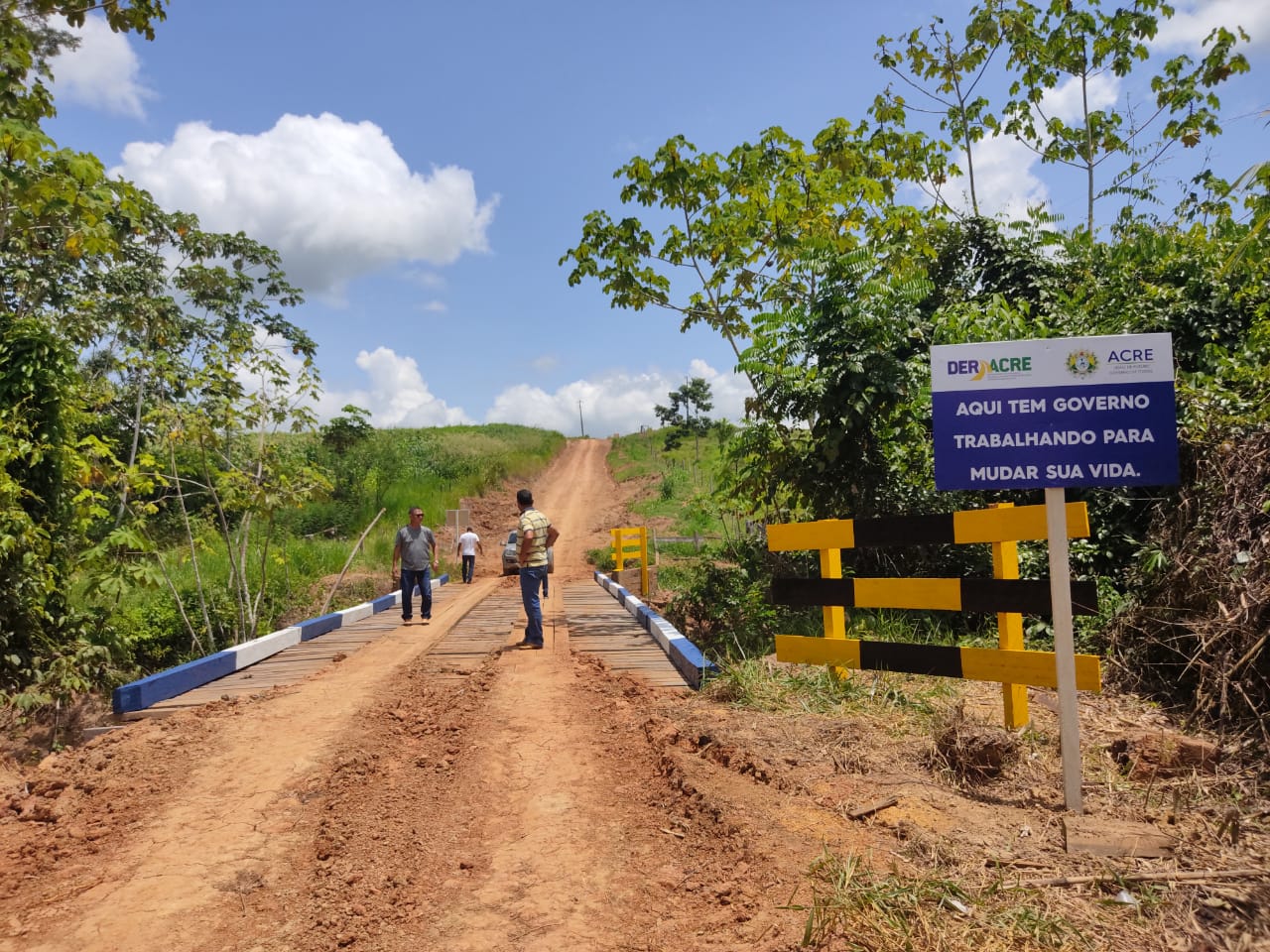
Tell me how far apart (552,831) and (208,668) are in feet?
17.7

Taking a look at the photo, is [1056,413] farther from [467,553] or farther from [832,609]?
[467,553]

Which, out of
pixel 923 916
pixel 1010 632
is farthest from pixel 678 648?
pixel 923 916

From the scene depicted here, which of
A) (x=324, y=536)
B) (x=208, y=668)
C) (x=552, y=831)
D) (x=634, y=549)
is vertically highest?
(x=324, y=536)

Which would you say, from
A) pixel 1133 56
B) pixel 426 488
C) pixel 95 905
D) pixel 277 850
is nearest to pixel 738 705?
pixel 277 850

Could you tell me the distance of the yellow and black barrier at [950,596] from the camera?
411cm

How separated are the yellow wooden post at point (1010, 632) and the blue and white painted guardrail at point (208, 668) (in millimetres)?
6630

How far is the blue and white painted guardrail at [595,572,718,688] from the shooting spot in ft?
22.1

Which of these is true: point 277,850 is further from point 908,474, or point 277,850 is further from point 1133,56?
point 1133,56

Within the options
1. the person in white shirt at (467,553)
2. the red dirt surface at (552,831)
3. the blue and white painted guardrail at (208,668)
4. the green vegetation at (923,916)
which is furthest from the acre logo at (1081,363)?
the person in white shirt at (467,553)

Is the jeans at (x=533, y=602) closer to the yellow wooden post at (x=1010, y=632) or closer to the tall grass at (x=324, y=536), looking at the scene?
the tall grass at (x=324, y=536)

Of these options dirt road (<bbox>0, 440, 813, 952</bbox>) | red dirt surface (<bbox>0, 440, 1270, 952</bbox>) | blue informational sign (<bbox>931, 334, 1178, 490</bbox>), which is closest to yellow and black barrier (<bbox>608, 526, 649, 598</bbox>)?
dirt road (<bbox>0, 440, 813, 952</bbox>)

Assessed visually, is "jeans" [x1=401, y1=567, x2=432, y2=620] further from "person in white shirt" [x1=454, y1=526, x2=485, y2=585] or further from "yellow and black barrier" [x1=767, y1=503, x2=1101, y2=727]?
"person in white shirt" [x1=454, y1=526, x2=485, y2=585]

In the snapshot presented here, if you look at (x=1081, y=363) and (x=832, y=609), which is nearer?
(x=1081, y=363)

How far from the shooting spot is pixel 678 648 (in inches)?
303
